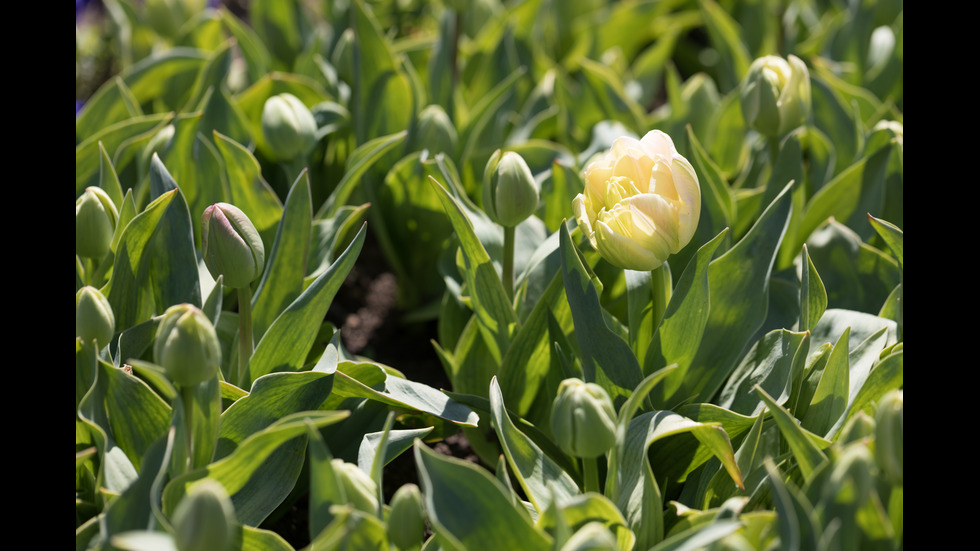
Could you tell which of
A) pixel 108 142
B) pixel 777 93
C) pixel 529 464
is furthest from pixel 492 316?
pixel 108 142

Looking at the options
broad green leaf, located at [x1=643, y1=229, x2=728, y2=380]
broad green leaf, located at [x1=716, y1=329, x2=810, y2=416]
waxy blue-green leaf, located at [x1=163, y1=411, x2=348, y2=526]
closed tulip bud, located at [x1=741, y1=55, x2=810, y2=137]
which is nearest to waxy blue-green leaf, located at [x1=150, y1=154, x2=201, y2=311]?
waxy blue-green leaf, located at [x1=163, y1=411, x2=348, y2=526]

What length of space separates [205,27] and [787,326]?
1.74 m

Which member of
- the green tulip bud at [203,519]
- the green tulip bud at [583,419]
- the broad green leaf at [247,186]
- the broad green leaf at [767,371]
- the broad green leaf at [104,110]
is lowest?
the broad green leaf at [767,371]

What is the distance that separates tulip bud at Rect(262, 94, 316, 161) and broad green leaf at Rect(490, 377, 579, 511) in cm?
75

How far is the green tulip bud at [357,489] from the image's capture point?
3.34ft

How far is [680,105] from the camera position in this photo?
7.05 ft

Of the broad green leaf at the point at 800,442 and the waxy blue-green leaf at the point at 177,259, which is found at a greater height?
the waxy blue-green leaf at the point at 177,259

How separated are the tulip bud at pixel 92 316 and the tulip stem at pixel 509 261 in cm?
61

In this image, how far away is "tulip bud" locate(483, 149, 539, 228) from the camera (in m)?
1.38

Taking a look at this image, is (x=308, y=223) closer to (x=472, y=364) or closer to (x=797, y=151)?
(x=472, y=364)

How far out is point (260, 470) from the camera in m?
1.21

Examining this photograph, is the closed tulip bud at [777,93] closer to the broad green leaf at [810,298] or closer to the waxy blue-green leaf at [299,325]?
the broad green leaf at [810,298]

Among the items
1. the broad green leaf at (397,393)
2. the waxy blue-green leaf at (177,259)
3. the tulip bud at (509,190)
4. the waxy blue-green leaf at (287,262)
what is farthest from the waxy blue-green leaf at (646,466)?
the waxy blue-green leaf at (177,259)

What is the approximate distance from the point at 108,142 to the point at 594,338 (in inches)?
45.5
